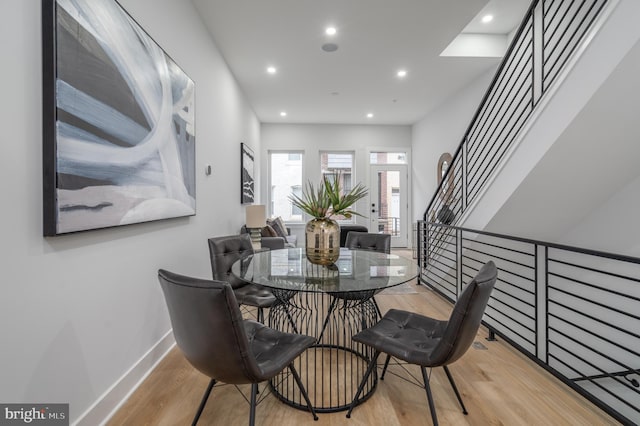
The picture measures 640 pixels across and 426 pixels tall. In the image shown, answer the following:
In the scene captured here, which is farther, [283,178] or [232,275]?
[283,178]

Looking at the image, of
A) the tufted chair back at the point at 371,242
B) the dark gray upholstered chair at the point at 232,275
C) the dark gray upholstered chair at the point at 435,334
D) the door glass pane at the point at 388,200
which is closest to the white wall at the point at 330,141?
the door glass pane at the point at 388,200

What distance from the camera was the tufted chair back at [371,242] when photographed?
2.93m

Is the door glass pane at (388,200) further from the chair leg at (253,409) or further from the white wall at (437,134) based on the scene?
the chair leg at (253,409)

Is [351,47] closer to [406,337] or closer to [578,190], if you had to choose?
[578,190]

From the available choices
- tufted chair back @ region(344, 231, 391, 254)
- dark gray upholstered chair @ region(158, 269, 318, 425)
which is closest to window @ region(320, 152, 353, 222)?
tufted chair back @ region(344, 231, 391, 254)

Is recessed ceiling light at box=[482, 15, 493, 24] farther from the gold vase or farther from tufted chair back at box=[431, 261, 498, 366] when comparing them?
tufted chair back at box=[431, 261, 498, 366]

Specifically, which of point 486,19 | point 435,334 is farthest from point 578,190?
point 486,19

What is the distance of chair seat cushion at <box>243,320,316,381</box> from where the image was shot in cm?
127

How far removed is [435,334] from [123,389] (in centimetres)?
176

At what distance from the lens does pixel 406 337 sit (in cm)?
161

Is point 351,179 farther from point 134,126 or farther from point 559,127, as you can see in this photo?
point 134,126

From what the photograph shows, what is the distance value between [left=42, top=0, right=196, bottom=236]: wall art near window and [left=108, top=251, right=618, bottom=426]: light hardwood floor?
103 cm

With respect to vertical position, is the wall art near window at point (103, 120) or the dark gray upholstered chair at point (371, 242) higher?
the wall art near window at point (103, 120)

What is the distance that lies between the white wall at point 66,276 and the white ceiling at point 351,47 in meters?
0.86
